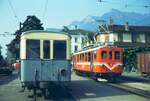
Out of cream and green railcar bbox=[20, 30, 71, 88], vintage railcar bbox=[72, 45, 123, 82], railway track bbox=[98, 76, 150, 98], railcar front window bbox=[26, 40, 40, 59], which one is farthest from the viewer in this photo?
vintage railcar bbox=[72, 45, 123, 82]

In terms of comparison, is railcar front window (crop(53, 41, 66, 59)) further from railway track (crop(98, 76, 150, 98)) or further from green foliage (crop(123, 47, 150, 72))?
green foliage (crop(123, 47, 150, 72))

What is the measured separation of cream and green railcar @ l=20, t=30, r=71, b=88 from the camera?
63.4ft

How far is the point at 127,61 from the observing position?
6512cm

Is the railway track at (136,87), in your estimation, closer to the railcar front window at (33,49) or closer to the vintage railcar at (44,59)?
the vintage railcar at (44,59)

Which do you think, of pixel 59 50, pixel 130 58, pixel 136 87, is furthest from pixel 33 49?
pixel 130 58

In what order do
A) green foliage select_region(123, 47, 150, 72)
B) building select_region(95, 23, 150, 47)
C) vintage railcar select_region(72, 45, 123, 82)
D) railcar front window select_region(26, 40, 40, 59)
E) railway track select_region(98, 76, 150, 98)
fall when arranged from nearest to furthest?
railcar front window select_region(26, 40, 40, 59) < railway track select_region(98, 76, 150, 98) < vintage railcar select_region(72, 45, 123, 82) < green foliage select_region(123, 47, 150, 72) < building select_region(95, 23, 150, 47)

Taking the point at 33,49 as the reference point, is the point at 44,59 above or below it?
below

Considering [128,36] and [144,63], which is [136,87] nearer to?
[144,63]

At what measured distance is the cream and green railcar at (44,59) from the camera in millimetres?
19328

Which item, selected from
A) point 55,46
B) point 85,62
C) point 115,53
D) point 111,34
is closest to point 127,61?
point 111,34

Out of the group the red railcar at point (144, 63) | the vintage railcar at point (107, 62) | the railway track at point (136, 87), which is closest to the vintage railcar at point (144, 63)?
the red railcar at point (144, 63)

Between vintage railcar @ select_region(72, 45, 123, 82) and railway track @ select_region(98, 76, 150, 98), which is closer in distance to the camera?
railway track @ select_region(98, 76, 150, 98)

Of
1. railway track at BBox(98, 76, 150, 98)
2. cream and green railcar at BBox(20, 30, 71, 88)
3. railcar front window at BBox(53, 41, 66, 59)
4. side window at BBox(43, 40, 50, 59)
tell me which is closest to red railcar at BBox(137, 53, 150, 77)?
railway track at BBox(98, 76, 150, 98)

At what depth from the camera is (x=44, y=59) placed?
19.6 meters
